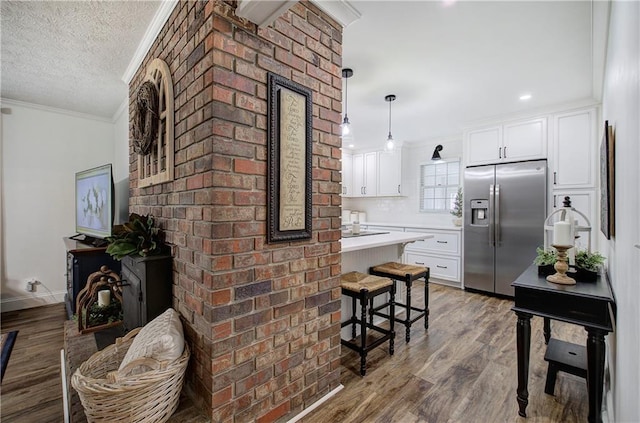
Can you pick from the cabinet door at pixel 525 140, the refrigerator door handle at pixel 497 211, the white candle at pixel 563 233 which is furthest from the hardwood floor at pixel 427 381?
the cabinet door at pixel 525 140

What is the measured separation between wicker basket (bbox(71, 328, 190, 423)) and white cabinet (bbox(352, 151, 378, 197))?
488 cm

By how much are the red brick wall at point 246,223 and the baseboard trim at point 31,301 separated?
326cm

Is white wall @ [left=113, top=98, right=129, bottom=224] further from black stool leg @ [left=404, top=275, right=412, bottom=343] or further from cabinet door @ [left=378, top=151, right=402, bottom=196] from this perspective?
cabinet door @ [left=378, top=151, right=402, bottom=196]

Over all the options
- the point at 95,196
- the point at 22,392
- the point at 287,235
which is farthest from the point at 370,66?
A: the point at 22,392

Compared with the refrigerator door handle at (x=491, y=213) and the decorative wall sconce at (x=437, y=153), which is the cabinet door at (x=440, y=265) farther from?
the decorative wall sconce at (x=437, y=153)

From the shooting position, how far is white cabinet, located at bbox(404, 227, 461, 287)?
4.43 m

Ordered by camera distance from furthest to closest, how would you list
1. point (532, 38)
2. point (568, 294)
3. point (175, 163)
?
1. point (532, 38)
2. point (175, 163)
3. point (568, 294)

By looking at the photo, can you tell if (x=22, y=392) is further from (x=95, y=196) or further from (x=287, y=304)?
(x=287, y=304)

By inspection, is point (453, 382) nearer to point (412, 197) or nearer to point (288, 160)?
point (288, 160)

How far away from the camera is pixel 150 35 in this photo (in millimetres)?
2111

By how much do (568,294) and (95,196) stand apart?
4.01 metres

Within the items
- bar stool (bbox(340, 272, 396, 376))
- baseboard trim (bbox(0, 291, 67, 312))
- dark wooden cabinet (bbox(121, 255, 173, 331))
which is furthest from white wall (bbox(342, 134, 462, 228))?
baseboard trim (bbox(0, 291, 67, 312))

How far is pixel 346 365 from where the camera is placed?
7.31ft

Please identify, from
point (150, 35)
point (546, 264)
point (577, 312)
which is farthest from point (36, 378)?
point (546, 264)
